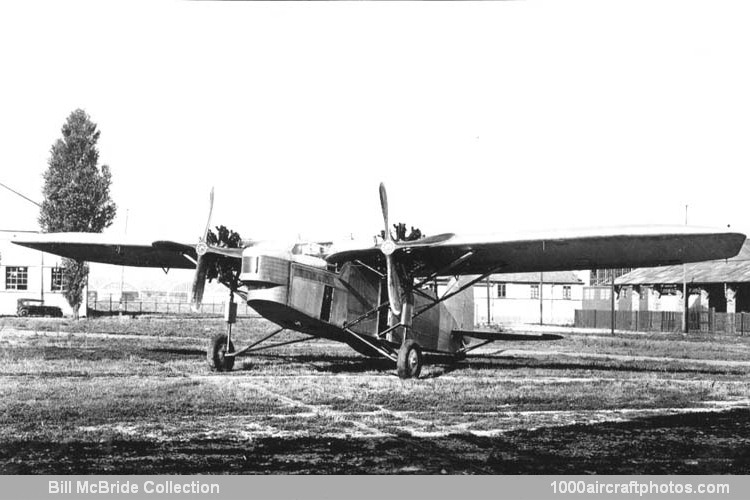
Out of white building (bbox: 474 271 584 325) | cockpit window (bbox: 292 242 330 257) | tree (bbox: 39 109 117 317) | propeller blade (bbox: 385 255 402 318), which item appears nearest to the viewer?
propeller blade (bbox: 385 255 402 318)

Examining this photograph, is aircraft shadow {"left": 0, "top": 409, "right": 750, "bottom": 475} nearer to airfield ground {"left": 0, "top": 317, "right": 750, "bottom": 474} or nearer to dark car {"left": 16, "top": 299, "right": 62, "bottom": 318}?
airfield ground {"left": 0, "top": 317, "right": 750, "bottom": 474}

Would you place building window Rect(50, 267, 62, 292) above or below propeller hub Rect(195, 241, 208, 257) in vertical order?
below

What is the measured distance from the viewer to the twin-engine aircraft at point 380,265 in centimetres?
1499

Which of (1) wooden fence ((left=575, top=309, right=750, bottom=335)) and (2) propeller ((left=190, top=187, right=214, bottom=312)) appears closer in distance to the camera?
(2) propeller ((left=190, top=187, right=214, bottom=312))

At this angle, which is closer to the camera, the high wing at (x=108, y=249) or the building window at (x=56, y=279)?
the high wing at (x=108, y=249)

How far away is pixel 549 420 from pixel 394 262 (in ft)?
21.7

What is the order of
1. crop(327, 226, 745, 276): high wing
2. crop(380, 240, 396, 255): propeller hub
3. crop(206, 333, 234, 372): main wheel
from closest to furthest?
crop(327, 226, 745, 276): high wing → crop(380, 240, 396, 255): propeller hub → crop(206, 333, 234, 372): main wheel

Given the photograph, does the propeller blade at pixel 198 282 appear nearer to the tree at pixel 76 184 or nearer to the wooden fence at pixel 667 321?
the tree at pixel 76 184

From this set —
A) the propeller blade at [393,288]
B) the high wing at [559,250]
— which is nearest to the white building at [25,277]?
the high wing at [559,250]

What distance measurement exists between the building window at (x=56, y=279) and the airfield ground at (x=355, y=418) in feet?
123

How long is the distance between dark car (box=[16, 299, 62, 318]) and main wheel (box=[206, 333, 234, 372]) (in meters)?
38.0

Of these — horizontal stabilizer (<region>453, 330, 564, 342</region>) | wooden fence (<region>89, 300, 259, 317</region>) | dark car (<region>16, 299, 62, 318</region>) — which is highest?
horizontal stabilizer (<region>453, 330, 564, 342</region>)

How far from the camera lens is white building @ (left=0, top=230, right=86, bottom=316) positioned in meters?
53.3

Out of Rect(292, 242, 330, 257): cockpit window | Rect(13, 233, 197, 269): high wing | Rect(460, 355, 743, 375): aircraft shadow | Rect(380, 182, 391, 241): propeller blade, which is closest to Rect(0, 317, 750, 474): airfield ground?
Rect(460, 355, 743, 375): aircraft shadow
